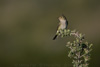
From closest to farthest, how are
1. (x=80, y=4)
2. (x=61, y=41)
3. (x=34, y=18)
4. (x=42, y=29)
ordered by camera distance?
(x=61, y=41)
(x=42, y=29)
(x=34, y=18)
(x=80, y=4)

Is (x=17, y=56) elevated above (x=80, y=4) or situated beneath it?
situated beneath

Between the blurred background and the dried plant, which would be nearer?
the dried plant

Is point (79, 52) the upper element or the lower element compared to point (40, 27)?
lower

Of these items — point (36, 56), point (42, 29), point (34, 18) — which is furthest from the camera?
point (34, 18)

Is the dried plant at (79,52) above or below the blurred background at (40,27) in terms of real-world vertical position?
below

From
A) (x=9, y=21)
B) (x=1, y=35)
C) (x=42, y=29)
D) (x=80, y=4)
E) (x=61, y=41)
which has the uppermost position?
(x=80, y=4)

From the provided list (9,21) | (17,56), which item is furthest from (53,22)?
(17,56)

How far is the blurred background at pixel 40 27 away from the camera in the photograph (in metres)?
12.8

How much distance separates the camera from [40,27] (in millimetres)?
21438

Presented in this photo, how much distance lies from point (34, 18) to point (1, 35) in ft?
15.8

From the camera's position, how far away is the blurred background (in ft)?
41.9

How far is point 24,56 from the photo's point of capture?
1256cm

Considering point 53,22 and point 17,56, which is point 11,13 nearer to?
point 53,22

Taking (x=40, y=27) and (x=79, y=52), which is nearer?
(x=79, y=52)
